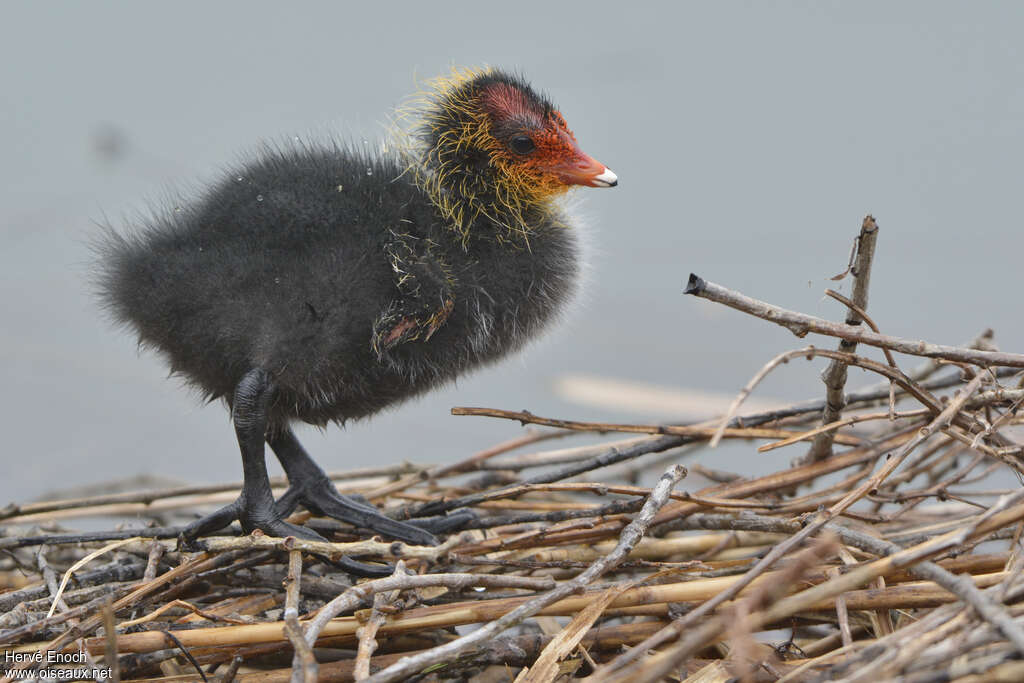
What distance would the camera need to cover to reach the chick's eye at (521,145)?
1.73 meters

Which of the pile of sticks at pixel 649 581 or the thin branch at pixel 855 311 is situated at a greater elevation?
the thin branch at pixel 855 311

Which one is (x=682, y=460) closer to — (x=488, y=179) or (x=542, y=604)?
(x=488, y=179)

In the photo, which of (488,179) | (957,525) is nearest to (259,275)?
(488,179)

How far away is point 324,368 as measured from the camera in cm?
155

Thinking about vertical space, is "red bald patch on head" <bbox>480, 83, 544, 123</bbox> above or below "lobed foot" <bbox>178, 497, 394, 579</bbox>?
above

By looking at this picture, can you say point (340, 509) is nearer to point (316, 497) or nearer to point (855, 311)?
point (316, 497)

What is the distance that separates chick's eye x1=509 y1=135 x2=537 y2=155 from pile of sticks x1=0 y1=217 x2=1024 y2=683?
467 millimetres

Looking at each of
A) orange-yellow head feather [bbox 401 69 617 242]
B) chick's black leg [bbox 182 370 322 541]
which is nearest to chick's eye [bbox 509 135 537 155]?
orange-yellow head feather [bbox 401 69 617 242]

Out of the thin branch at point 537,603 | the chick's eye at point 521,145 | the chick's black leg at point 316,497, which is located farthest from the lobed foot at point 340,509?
the chick's eye at point 521,145

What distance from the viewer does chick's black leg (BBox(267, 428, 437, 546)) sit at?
1.77 meters

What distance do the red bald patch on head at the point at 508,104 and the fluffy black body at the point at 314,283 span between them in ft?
0.63

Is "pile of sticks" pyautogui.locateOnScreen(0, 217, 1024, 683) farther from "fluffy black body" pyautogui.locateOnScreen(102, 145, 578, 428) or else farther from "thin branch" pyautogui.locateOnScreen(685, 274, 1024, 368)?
"fluffy black body" pyautogui.locateOnScreen(102, 145, 578, 428)

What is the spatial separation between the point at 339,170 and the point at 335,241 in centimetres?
15

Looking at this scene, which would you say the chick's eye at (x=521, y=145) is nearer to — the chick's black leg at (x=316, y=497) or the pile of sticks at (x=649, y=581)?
the pile of sticks at (x=649, y=581)
